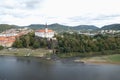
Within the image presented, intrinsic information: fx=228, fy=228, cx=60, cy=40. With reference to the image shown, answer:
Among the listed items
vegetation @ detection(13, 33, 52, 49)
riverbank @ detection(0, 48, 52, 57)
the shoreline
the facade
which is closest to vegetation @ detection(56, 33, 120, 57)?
the shoreline

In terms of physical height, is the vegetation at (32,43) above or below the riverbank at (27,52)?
above

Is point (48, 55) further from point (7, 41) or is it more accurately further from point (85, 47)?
point (7, 41)

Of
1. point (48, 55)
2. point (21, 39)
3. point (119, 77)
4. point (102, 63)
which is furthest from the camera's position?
point (21, 39)

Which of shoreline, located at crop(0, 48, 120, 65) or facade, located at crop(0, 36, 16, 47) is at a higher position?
facade, located at crop(0, 36, 16, 47)

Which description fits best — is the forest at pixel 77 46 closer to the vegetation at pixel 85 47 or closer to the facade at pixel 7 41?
the vegetation at pixel 85 47

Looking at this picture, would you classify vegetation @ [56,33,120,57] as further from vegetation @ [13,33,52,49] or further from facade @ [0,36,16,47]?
facade @ [0,36,16,47]

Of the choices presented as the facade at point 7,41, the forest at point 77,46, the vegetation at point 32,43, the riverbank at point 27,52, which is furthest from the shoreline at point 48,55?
the facade at point 7,41

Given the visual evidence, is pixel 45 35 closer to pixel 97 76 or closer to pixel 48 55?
pixel 48 55

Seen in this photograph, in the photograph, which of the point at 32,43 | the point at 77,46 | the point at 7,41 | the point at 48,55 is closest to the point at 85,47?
the point at 77,46

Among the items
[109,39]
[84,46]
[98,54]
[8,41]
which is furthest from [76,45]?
[8,41]

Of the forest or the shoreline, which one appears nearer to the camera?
the shoreline

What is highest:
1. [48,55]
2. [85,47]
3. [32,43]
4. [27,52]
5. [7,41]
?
[7,41]
